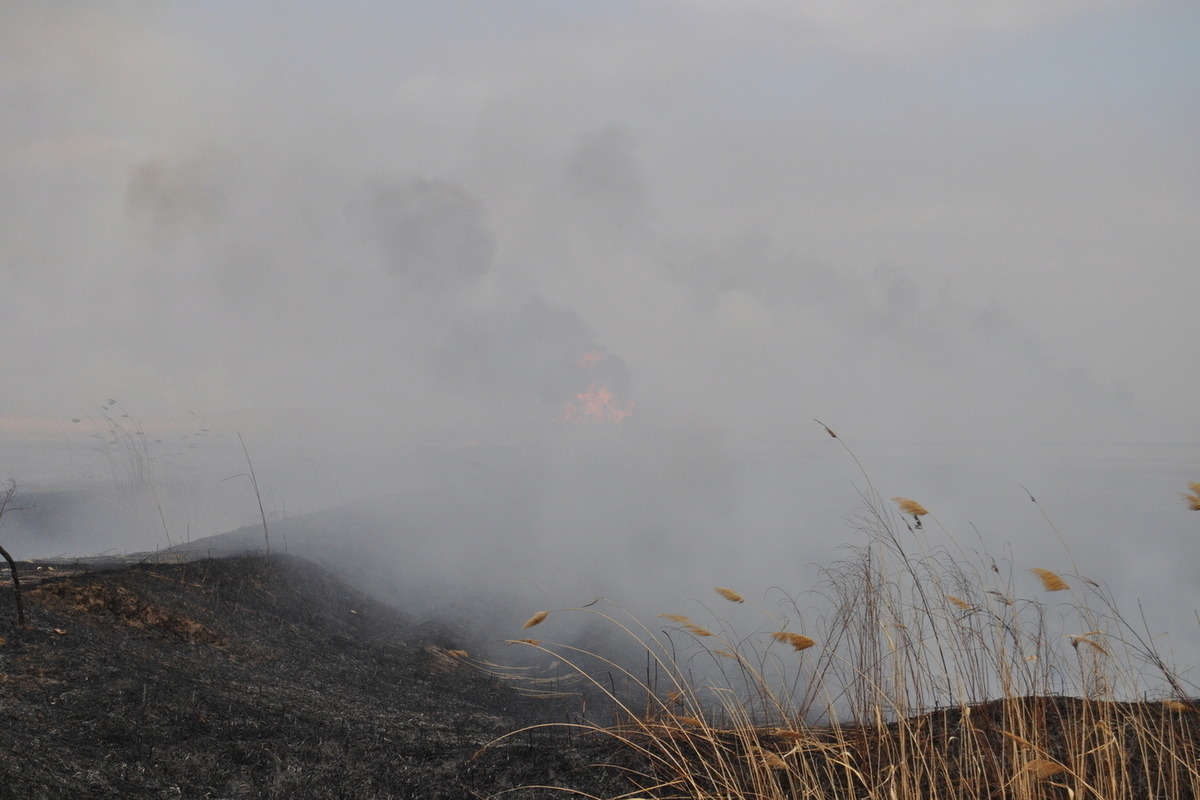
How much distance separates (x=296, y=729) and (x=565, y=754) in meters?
2.00

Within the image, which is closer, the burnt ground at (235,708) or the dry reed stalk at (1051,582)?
the dry reed stalk at (1051,582)

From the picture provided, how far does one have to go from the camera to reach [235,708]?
4.95 m

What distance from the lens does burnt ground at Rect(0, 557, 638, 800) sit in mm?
3729

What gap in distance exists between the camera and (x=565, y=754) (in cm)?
408

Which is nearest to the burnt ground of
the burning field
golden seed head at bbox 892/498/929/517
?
the burning field

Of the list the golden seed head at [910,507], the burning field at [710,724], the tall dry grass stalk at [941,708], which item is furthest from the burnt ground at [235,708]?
the golden seed head at [910,507]

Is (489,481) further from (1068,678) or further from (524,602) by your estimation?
(1068,678)

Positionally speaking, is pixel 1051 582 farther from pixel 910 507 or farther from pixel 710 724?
pixel 710 724

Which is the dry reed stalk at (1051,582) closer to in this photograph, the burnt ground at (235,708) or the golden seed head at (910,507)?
the golden seed head at (910,507)

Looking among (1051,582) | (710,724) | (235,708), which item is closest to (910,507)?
(1051,582)

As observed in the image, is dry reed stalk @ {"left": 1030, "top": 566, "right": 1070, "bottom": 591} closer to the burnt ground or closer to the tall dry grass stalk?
the tall dry grass stalk

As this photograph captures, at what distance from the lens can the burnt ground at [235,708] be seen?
373 centimetres

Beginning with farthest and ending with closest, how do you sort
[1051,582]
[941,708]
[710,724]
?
[710,724]
[941,708]
[1051,582]

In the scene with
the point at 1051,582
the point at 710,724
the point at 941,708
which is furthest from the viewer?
the point at 710,724
